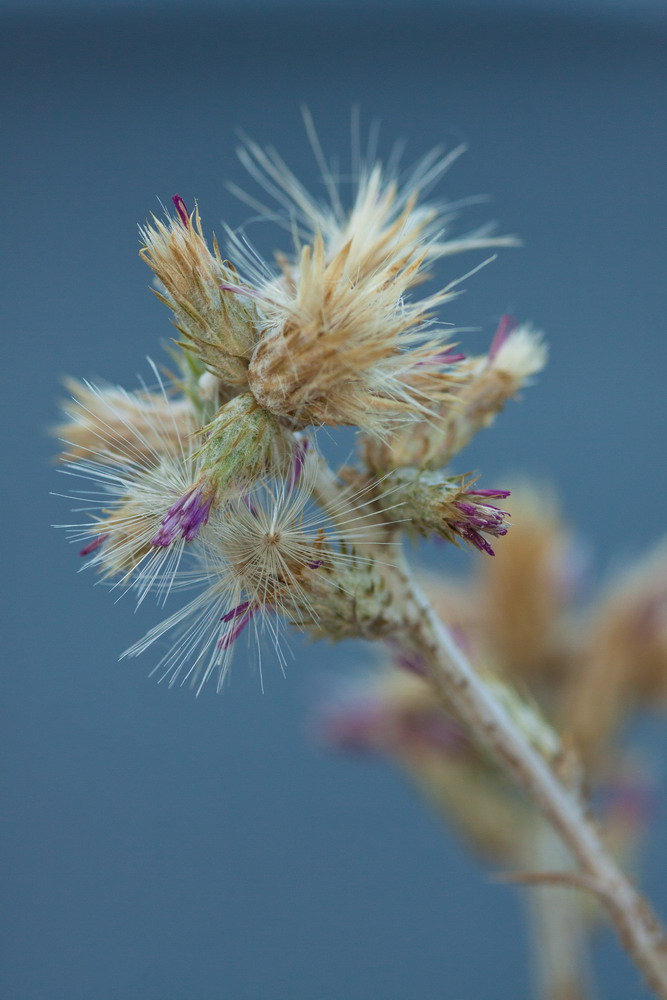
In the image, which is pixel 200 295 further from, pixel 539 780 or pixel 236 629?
pixel 539 780

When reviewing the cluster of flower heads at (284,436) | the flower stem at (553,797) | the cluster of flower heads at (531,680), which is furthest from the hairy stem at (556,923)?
the cluster of flower heads at (284,436)

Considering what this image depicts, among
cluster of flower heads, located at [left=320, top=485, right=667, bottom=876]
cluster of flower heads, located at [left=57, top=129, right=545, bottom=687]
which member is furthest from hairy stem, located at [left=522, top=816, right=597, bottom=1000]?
cluster of flower heads, located at [left=57, top=129, right=545, bottom=687]

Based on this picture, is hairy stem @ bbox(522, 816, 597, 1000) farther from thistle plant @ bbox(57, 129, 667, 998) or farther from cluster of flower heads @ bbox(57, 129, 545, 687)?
cluster of flower heads @ bbox(57, 129, 545, 687)

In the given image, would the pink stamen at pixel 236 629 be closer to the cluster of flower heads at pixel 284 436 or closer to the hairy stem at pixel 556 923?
the cluster of flower heads at pixel 284 436

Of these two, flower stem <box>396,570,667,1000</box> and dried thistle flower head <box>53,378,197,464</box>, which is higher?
dried thistle flower head <box>53,378,197,464</box>

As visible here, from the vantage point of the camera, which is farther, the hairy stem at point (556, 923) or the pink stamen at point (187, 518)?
the hairy stem at point (556, 923)

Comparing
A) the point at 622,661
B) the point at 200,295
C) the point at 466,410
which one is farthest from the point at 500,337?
the point at 622,661

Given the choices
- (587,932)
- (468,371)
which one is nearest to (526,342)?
(468,371)

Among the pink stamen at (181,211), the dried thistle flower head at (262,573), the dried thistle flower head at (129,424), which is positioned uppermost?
the pink stamen at (181,211)
